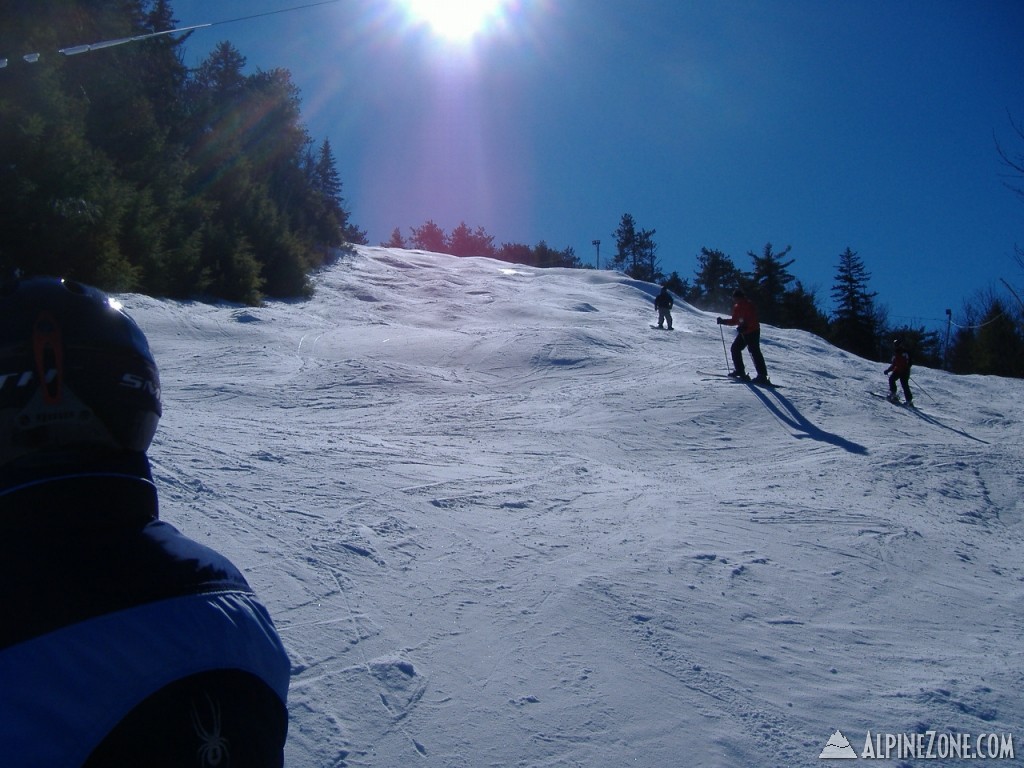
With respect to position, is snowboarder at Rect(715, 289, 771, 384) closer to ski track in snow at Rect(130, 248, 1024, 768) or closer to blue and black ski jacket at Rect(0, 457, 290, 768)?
ski track in snow at Rect(130, 248, 1024, 768)

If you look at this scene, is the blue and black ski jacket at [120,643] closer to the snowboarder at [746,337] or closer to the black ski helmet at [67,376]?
the black ski helmet at [67,376]

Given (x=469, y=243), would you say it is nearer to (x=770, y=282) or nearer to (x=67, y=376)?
(x=770, y=282)

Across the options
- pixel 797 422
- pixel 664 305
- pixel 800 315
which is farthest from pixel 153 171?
pixel 800 315

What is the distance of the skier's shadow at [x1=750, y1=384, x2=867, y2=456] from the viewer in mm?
9542

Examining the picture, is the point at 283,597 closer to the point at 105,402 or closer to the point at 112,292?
the point at 105,402

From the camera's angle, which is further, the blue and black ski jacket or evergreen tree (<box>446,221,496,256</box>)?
evergreen tree (<box>446,221,496,256</box>)

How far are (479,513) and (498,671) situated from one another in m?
2.39

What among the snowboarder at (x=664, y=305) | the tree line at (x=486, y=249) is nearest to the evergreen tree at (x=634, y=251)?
the tree line at (x=486, y=249)

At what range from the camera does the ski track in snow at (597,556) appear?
11.0 ft

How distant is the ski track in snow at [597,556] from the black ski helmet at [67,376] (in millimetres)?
1996

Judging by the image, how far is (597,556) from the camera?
17.0 ft

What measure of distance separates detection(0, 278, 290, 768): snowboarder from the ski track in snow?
1.94 m

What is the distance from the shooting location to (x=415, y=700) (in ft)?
11.0

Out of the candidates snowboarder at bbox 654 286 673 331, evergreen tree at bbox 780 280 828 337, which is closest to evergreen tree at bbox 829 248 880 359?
evergreen tree at bbox 780 280 828 337
